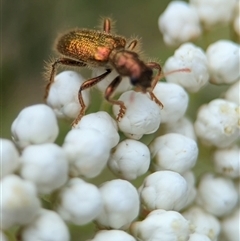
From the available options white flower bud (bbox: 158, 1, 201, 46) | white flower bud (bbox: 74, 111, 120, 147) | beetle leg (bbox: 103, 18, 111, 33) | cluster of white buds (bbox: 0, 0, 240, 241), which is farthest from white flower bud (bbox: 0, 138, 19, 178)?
white flower bud (bbox: 158, 1, 201, 46)

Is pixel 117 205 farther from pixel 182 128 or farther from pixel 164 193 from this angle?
pixel 182 128

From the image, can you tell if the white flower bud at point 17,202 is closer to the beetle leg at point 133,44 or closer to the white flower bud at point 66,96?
the white flower bud at point 66,96

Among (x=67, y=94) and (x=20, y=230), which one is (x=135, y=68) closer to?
(x=67, y=94)

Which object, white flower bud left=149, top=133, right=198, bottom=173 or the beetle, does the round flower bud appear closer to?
the beetle

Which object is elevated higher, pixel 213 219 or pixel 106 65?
pixel 106 65

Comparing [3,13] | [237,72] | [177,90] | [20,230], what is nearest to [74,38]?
A: [177,90]

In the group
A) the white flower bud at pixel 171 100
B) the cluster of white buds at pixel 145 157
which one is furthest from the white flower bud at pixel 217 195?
the white flower bud at pixel 171 100

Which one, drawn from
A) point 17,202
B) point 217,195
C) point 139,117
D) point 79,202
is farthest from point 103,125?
point 217,195
